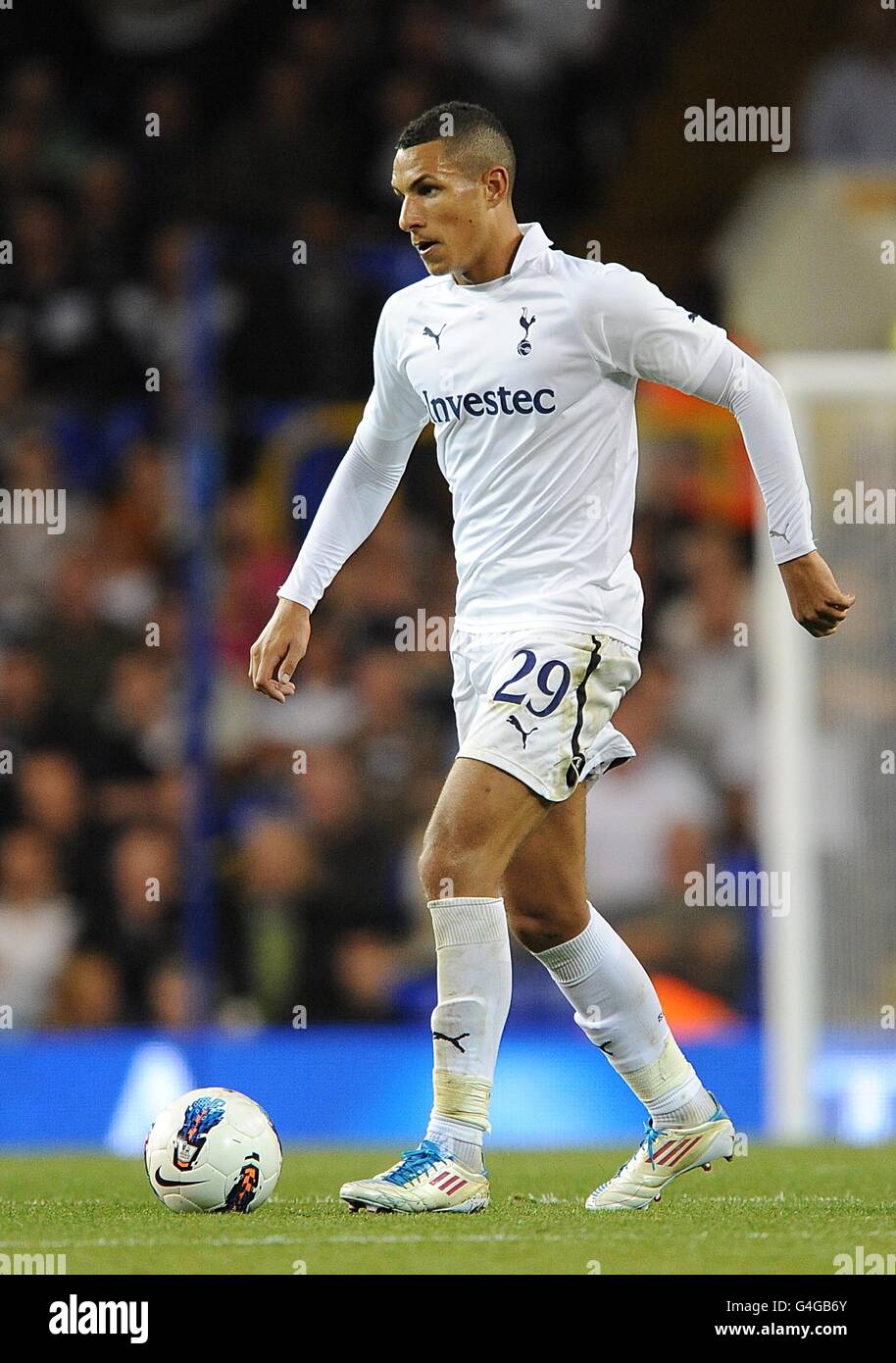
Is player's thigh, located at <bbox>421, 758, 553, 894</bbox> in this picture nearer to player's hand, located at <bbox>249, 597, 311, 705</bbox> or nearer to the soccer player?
the soccer player

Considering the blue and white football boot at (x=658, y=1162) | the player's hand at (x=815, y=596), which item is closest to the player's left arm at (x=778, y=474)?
the player's hand at (x=815, y=596)

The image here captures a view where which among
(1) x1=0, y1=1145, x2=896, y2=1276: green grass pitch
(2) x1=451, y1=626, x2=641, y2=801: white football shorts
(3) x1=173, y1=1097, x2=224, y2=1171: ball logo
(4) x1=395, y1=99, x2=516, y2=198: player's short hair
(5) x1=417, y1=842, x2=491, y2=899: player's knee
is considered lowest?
(1) x1=0, y1=1145, x2=896, y2=1276: green grass pitch

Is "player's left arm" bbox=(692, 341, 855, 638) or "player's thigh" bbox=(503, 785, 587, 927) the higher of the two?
"player's left arm" bbox=(692, 341, 855, 638)

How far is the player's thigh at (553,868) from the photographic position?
524cm

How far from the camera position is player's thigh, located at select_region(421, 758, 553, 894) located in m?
4.97

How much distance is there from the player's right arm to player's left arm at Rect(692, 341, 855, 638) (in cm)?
81

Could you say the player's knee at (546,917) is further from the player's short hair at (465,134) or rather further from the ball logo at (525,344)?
the player's short hair at (465,134)

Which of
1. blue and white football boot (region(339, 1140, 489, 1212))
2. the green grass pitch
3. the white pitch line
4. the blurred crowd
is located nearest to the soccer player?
blue and white football boot (region(339, 1140, 489, 1212))

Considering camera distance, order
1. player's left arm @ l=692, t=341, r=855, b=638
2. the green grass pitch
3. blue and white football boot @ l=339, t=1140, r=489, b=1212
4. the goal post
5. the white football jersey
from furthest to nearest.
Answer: the goal post → the white football jersey → player's left arm @ l=692, t=341, r=855, b=638 → blue and white football boot @ l=339, t=1140, r=489, b=1212 → the green grass pitch

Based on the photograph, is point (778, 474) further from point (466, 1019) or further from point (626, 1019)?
point (466, 1019)

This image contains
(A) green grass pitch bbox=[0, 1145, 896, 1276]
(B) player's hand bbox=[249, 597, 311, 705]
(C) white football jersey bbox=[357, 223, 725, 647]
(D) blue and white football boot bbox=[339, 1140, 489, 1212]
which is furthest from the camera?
(B) player's hand bbox=[249, 597, 311, 705]

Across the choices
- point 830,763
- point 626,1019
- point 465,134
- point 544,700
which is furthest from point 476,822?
point 830,763

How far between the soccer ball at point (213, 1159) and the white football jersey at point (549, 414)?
128 cm

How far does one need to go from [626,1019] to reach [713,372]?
1.52 m
